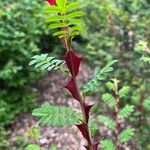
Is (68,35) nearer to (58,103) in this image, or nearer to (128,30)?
(128,30)

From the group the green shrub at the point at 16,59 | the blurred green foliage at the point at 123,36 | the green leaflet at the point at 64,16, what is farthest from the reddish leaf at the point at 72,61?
the green shrub at the point at 16,59

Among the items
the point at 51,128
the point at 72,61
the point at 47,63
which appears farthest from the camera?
the point at 51,128

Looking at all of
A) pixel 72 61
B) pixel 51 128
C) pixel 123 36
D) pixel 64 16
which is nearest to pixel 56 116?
pixel 72 61

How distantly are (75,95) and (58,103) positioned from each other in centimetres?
426

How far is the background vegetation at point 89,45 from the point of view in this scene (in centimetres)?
475

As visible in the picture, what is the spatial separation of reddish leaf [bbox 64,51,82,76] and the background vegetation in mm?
3183

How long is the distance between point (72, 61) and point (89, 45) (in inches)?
158

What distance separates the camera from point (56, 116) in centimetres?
130

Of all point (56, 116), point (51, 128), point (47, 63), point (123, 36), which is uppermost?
point (47, 63)

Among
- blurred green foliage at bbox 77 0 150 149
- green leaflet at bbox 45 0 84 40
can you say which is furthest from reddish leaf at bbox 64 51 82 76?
blurred green foliage at bbox 77 0 150 149

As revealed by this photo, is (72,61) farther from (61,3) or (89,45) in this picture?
(89,45)

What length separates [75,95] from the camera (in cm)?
134

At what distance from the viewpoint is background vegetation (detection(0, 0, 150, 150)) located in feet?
15.6

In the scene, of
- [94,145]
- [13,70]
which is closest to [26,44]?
[13,70]
